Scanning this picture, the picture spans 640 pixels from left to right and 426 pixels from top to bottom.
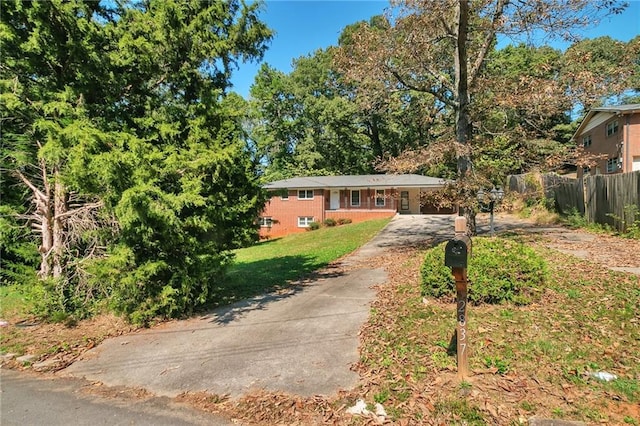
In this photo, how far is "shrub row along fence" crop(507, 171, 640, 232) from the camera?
1058 cm

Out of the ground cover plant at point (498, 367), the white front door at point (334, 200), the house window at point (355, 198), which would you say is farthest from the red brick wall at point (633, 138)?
the ground cover plant at point (498, 367)

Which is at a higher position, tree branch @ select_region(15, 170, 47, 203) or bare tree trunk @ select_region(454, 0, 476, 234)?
bare tree trunk @ select_region(454, 0, 476, 234)

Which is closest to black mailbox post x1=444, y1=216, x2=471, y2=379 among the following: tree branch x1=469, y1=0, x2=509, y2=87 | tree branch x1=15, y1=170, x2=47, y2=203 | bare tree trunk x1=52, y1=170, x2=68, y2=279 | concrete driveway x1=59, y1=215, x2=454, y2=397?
concrete driveway x1=59, y1=215, x2=454, y2=397

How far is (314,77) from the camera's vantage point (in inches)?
1362

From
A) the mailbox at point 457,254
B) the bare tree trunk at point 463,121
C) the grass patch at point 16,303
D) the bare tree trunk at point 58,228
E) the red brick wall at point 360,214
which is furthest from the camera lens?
the red brick wall at point 360,214

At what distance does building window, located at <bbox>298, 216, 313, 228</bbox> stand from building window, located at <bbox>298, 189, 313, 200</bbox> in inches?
56.7

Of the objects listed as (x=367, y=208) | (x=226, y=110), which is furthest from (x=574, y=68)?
(x=367, y=208)

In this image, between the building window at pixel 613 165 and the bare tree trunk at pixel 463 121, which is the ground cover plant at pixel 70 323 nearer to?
the bare tree trunk at pixel 463 121

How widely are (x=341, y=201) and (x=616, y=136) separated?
16714mm

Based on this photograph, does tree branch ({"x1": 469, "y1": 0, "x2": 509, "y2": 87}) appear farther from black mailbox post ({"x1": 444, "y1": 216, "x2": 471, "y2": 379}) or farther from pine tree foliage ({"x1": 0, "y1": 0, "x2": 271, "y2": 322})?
black mailbox post ({"x1": 444, "y1": 216, "x2": 471, "y2": 379})

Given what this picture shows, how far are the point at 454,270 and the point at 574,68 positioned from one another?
930 centimetres

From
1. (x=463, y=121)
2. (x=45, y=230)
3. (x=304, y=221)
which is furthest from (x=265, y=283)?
(x=304, y=221)

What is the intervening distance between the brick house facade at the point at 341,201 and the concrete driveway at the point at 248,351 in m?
19.7

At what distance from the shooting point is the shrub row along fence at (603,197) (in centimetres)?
1058
